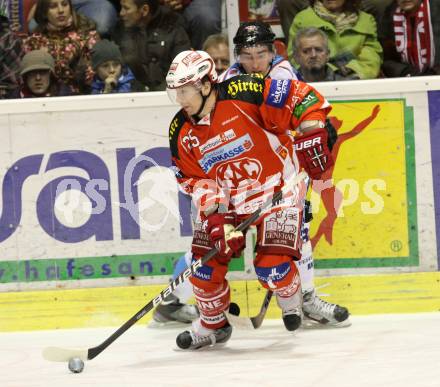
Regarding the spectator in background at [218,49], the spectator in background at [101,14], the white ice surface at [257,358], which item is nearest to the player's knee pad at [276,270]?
the white ice surface at [257,358]

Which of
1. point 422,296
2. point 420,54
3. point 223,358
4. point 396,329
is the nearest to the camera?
point 223,358

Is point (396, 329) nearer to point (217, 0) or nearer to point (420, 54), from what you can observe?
point (420, 54)

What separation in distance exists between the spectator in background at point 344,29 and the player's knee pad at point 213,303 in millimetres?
1669

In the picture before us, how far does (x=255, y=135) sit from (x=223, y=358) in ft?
3.04

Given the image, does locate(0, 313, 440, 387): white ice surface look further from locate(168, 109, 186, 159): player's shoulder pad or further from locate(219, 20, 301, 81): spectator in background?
locate(219, 20, 301, 81): spectator in background

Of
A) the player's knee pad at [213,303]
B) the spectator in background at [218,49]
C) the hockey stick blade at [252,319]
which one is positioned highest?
the spectator in background at [218,49]

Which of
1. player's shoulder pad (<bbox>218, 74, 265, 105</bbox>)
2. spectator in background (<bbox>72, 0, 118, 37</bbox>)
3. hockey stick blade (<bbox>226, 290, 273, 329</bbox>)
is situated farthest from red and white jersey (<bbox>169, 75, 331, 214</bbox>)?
spectator in background (<bbox>72, 0, 118, 37</bbox>)

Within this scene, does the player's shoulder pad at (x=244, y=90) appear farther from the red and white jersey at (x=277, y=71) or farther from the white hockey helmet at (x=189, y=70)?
the red and white jersey at (x=277, y=71)

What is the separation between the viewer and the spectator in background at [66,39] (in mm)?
5918

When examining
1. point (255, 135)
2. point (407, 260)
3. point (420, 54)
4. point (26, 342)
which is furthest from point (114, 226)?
point (420, 54)

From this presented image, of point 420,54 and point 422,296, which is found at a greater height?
point 420,54

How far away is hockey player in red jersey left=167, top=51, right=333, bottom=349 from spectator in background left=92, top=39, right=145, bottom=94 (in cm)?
133

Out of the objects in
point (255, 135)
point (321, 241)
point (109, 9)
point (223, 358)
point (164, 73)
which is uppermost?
point (109, 9)

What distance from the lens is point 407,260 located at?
5156mm
